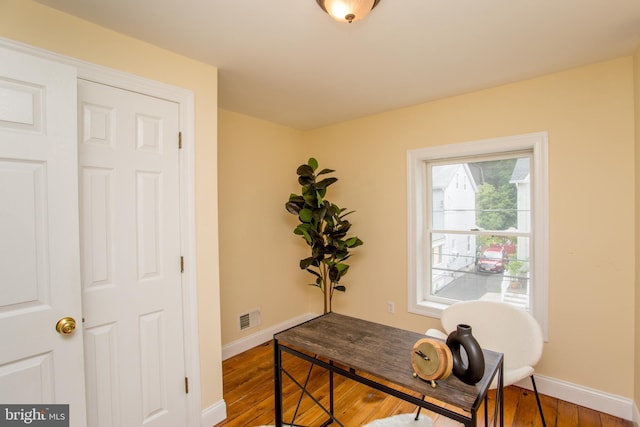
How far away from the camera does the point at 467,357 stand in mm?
1246

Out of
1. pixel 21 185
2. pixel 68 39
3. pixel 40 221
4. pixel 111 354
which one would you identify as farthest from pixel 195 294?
pixel 68 39

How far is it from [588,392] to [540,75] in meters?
2.37

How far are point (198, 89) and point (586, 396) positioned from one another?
138 inches

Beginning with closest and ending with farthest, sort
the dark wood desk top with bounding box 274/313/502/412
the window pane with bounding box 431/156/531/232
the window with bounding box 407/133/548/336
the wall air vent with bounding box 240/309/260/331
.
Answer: the dark wood desk top with bounding box 274/313/502/412
the window with bounding box 407/133/548/336
the window pane with bounding box 431/156/531/232
the wall air vent with bounding box 240/309/260/331

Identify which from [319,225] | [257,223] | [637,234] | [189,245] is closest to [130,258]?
[189,245]

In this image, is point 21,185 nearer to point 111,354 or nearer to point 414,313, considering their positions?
point 111,354

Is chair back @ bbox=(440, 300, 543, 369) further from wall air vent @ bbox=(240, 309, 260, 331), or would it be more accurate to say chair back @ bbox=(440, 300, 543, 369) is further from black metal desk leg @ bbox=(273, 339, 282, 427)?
wall air vent @ bbox=(240, 309, 260, 331)

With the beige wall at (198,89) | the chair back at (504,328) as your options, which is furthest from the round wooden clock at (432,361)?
the beige wall at (198,89)

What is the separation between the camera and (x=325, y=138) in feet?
12.0

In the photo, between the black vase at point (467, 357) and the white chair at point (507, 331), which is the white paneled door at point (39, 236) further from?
the white chair at point (507, 331)

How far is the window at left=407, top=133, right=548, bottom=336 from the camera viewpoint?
2.35 m

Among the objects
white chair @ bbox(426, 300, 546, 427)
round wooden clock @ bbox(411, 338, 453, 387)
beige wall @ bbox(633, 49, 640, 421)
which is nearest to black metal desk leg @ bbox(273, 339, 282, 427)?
round wooden clock @ bbox(411, 338, 453, 387)

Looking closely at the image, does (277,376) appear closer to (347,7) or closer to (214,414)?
(214,414)

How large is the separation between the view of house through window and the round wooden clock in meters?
1.74
